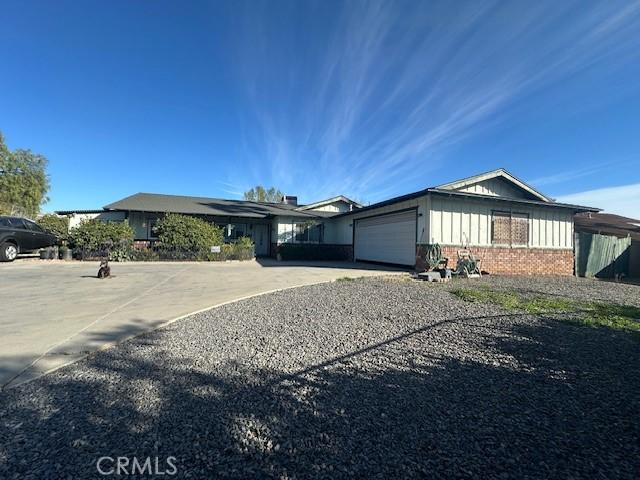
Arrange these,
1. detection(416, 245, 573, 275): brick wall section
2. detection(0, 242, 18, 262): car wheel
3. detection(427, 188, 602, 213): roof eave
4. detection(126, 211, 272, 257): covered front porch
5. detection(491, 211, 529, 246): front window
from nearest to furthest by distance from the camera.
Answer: detection(427, 188, 602, 213): roof eave, detection(416, 245, 573, 275): brick wall section, detection(0, 242, 18, 262): car wheel, detection(491, 211, 529, 246): front window, detection(126, 211, 272, 257): covered front porch

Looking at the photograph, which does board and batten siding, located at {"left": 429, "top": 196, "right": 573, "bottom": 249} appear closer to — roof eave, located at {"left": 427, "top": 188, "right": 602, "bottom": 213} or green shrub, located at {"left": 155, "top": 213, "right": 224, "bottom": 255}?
roof eave, located at {"left": 427, "top": 188, "right": 602, "bottom": 213}

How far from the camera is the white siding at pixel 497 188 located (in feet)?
45.2

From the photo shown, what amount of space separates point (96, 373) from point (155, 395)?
89 centimetres

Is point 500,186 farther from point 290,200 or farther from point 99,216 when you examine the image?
point 99,216

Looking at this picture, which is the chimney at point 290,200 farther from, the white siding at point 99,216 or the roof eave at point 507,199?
the roof eave at point 507,199

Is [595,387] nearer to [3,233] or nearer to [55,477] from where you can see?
[55,477]

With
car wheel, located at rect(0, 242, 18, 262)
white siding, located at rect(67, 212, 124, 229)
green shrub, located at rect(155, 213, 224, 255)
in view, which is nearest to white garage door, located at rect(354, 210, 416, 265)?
green shrub, located at rect(155, 213, 224, 255)

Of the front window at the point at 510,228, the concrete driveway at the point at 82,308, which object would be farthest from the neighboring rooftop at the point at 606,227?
the concrete driveway at the point at 82,308

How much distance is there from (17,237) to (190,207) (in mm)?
9488

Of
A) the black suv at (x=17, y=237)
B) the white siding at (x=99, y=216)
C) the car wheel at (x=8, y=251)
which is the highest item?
the white siding at (x=99, y=216)

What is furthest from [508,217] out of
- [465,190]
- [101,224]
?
[101,224]

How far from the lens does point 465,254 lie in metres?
12.5

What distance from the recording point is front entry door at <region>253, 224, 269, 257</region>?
23.3 meters

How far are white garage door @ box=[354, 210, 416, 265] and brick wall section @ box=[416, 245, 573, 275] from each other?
1175 millimetres
